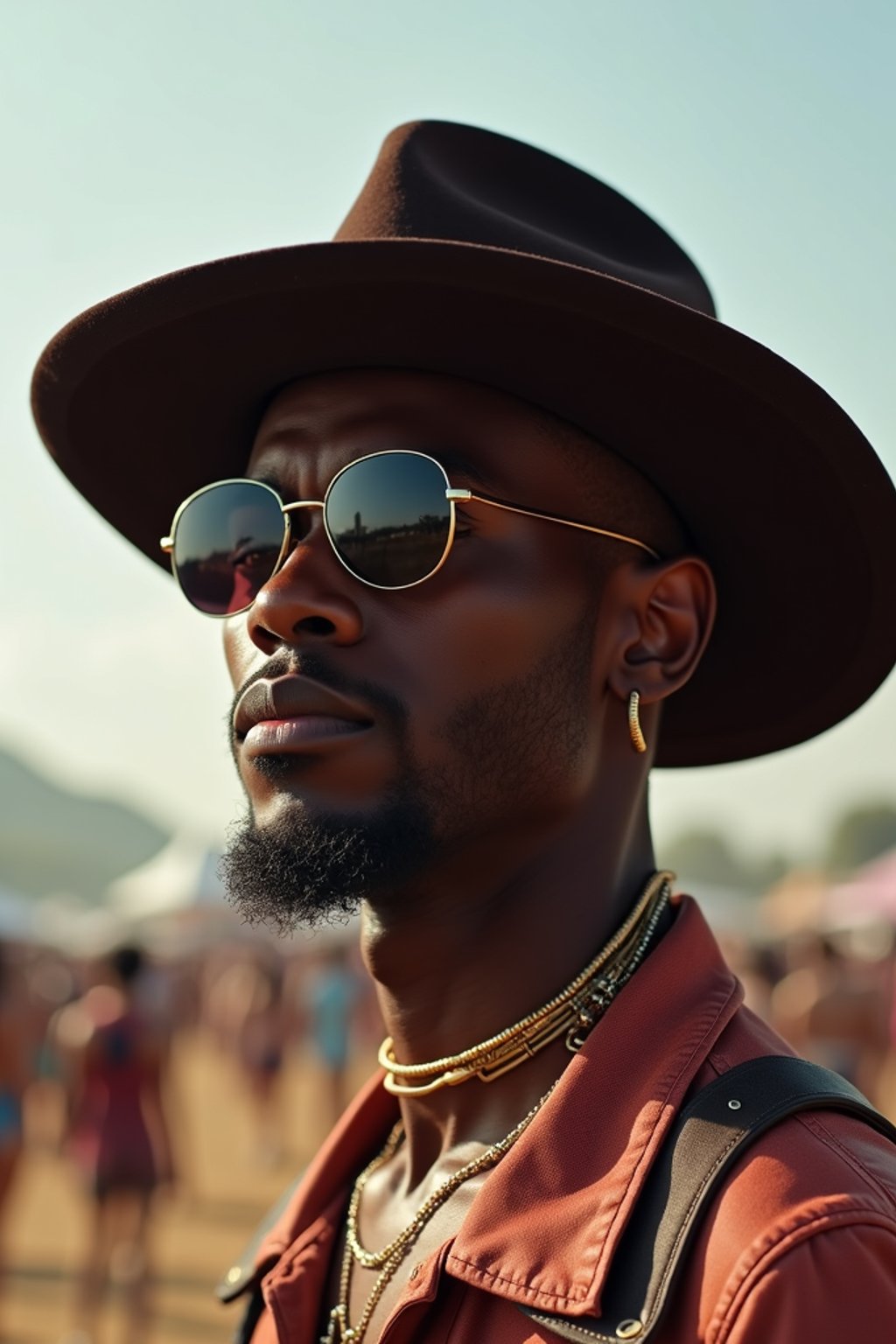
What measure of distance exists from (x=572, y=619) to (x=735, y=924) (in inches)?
1141

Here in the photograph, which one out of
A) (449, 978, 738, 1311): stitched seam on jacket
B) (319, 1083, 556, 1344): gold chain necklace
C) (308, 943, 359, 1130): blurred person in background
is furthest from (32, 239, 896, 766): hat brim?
(308, 943, 359, 1130): blurred person in background

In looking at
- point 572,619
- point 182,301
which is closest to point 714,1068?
point 572,619

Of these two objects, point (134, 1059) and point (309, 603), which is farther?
point (134, 1059)

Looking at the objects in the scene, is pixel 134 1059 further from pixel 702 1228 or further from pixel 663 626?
pixel 702 1228

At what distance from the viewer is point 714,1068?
201 centimetres

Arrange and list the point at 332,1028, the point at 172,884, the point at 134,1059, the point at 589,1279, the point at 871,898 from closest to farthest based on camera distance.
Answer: the point at 589,1279, the point at 134,1059, the point at 332,1028, the point at 871,898, the point at 172,884

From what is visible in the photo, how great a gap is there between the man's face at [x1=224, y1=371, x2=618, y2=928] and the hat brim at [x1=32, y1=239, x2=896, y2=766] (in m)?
0.12

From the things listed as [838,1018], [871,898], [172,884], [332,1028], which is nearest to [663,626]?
[838,1018]

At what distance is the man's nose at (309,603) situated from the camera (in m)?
2.29

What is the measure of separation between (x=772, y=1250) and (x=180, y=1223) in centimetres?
1122

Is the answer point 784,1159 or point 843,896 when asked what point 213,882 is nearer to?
point 843,896

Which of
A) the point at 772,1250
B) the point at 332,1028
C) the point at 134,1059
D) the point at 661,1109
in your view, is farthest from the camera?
the point at 332,1028

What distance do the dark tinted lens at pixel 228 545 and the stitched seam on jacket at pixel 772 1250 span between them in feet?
4.17

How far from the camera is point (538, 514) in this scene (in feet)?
7.82
